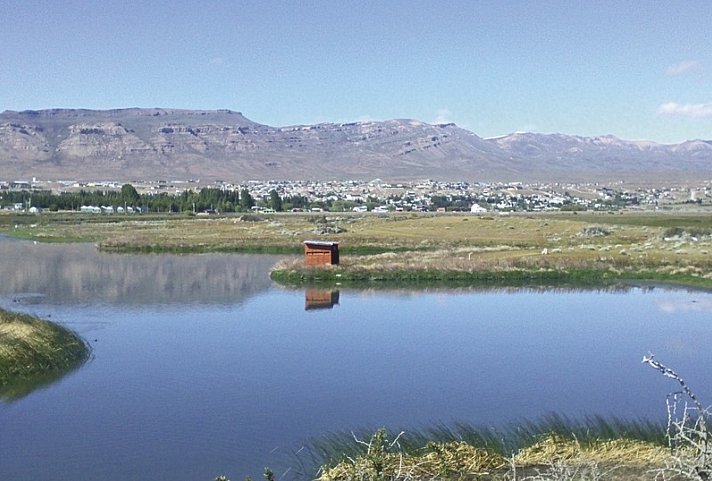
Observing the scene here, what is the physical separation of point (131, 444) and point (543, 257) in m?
29.1

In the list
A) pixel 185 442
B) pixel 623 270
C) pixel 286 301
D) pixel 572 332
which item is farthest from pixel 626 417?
pixel 623 270

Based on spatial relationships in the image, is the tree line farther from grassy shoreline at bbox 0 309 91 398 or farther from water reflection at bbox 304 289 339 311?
grassy shoreline at bbox 0 309 91 398

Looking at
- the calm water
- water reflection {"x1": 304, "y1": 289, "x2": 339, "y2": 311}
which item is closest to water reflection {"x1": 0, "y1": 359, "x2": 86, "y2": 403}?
the calm water

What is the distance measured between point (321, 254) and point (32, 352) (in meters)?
19.8

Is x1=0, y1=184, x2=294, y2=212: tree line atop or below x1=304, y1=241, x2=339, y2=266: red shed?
atop

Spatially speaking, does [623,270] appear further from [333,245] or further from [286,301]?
[286,301]

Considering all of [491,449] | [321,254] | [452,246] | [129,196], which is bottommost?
[491,449]

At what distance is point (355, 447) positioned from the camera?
13.0 meters

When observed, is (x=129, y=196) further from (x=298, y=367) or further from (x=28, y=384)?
(x=28, y=384)

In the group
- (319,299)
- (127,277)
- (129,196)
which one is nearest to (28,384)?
Result: (319,299)

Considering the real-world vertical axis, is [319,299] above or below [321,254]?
below

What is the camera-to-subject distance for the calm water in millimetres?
13742

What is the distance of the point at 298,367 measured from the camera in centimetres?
1931

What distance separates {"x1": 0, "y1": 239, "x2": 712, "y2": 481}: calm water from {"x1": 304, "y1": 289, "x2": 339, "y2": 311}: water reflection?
0.11 metres
